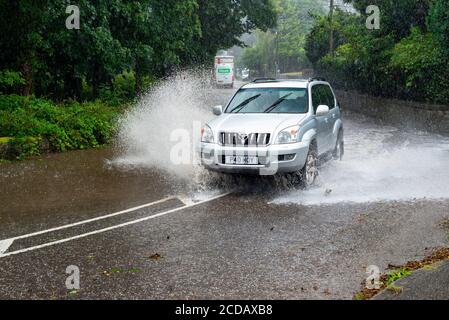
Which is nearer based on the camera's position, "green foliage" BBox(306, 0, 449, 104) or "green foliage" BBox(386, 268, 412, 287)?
"green foliage" BBox(386, 268, 412, 287)

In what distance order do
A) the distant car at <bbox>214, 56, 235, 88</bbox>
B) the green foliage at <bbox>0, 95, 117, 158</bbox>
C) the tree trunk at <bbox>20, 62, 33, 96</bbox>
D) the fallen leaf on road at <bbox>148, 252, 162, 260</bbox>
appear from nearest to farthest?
1. the fallen leaf on road at <bbox>148, 252, 162, 260</bbox>
2. the green foliage at <bbox>0, 95, 117, 158</bbox>
3. the tree trunk at <bbox>20, 62, 33, 96</bbox>
4. the distant car at <bbox>214, 56, 235, 88</bbox>

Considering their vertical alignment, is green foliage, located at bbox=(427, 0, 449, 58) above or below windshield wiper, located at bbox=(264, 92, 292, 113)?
above

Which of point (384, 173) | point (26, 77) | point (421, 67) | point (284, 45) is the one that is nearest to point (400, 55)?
point (421, 67)

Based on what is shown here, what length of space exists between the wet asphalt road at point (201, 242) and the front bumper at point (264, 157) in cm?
49

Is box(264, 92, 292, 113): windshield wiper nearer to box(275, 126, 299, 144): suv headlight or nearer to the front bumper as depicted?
box(275, 126, 299, 144): suv headlight

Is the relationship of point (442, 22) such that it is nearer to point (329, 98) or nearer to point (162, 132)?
point (329, 98)

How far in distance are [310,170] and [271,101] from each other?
5.63ft

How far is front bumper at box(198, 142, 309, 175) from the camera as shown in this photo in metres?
9.34

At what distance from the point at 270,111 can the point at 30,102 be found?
9.31 m

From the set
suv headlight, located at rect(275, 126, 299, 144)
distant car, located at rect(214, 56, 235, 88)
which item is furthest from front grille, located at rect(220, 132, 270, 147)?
distant car, located at rect(214, 56, 235, 88)

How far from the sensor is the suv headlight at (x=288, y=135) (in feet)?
31.3

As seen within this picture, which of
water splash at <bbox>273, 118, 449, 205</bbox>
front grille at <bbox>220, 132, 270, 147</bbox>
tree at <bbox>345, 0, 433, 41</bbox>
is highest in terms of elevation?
tree at <bbox>345, 0, 433, 41</bbox>

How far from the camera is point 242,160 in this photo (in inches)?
371

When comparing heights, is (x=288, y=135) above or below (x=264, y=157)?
above
